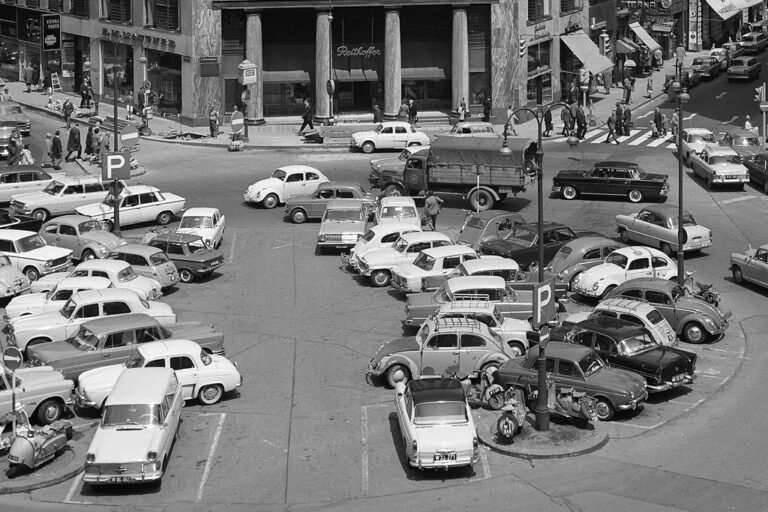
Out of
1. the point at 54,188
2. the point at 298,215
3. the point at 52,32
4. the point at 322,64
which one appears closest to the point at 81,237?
the point at 54,188

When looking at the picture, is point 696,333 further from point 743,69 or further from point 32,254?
point 743,69

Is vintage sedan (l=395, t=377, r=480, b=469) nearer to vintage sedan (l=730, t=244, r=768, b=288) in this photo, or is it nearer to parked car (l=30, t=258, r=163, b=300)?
parked car (l=30, t=258, r=163, b=300)

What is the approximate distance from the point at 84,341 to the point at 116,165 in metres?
15.2

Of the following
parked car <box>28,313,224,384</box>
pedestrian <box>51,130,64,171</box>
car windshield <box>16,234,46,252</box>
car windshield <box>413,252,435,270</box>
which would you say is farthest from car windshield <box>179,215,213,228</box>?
pedestrian <box>51,130,64,171</box>

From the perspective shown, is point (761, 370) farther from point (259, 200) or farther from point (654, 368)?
point (259, 200)

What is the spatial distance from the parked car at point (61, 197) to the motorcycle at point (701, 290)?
21811 millimetres

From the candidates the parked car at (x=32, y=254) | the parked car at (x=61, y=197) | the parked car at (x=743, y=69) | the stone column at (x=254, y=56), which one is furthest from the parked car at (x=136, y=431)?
the parked car at (x=743, y=69)

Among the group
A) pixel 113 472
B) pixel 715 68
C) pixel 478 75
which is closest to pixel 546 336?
pixel 113 472

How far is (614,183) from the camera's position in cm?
4903

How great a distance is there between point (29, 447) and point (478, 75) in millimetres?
47817

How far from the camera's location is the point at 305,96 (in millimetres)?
68938

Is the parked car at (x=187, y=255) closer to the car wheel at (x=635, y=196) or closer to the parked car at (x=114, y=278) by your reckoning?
the parked car at (x=114, y=278)

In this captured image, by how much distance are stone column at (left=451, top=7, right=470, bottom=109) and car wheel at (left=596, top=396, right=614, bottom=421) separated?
137ft

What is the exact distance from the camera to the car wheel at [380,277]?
39.1 metres
